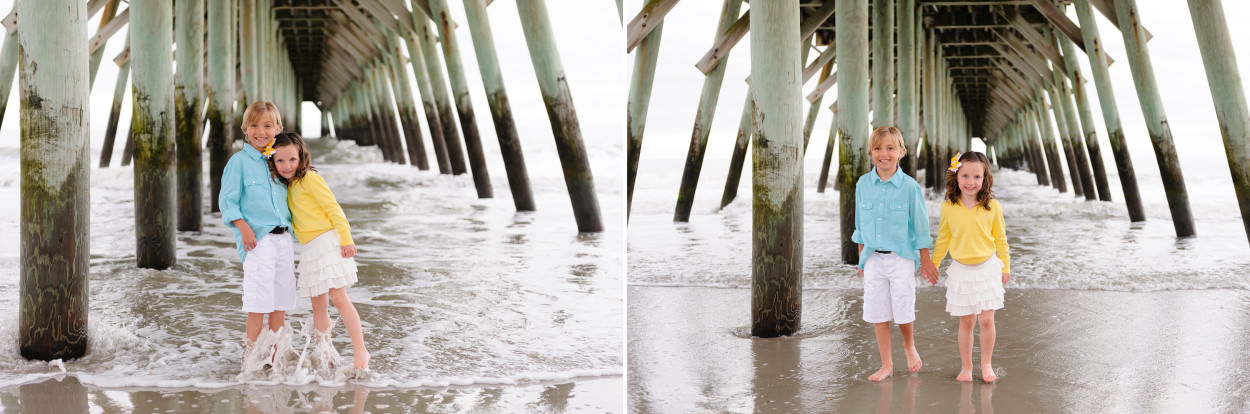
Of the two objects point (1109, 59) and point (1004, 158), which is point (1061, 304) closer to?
point (1109, 59)

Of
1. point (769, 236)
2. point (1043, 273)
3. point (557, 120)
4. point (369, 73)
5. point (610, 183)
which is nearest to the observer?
point (769, 236)

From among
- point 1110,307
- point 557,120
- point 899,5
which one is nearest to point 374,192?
point 557,120

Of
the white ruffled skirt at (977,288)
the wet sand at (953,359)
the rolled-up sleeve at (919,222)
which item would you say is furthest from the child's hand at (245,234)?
the white ruffled skirt at (977,288)

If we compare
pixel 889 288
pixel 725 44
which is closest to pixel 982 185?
pixel 889 288

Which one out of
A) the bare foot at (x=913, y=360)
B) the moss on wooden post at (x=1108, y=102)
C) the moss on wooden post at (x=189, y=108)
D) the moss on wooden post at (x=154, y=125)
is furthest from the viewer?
the moss on wooden post at (x=1108, y=102)

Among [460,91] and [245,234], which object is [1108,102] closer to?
[460,91]

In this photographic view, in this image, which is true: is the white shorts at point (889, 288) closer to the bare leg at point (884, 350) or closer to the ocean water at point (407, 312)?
the bare leg at point (884, 350)

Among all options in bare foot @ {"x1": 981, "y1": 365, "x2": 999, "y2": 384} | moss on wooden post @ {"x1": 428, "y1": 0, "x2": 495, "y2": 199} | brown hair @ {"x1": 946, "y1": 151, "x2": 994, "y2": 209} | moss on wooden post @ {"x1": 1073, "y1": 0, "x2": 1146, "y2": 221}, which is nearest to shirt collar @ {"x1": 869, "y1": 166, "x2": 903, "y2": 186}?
brown hair @ {"x1": 946, "y1": 151, "x2": 994, "y2": 209}

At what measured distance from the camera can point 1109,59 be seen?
499 inches

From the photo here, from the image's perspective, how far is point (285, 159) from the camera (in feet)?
11.1

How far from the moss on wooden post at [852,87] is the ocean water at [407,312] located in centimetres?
173

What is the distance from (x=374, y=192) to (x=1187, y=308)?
9.77 metres

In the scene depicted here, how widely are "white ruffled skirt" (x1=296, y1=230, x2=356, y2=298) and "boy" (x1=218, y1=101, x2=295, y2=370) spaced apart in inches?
3.4

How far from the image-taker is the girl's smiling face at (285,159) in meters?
3.38
